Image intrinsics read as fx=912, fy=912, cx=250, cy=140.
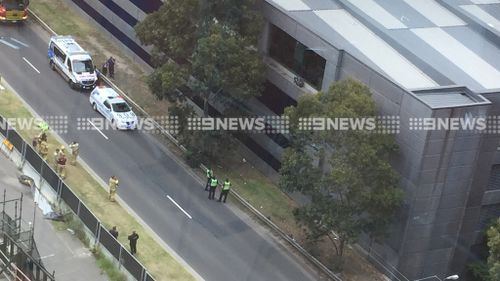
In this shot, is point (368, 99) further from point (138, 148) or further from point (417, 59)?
point (138, 148)

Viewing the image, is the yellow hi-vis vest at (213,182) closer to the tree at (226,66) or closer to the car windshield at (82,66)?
the tree at (226,66)

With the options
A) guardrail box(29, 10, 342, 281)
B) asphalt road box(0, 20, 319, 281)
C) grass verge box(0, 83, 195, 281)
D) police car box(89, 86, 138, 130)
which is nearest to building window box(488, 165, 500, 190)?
guardrail box(29, 10, 342, 281)

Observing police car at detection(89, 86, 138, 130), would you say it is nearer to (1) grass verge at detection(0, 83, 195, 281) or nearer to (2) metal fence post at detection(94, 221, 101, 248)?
(1) grass verge at detection(0, 83, 195, 281)

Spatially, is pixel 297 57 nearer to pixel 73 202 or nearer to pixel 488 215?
pixel 488 215

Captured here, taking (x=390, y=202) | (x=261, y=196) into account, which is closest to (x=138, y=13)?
(x=261, y=196)

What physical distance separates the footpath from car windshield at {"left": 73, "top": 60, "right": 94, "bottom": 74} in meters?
12.2

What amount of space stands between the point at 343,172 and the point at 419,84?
596 cm

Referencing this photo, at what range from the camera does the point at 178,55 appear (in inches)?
1905

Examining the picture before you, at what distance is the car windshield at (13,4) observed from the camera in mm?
60188

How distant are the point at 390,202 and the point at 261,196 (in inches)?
387

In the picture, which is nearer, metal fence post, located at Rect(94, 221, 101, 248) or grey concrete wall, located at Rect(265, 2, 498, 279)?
grey concrete wall, located at Rect(265, 2, 498, 279)

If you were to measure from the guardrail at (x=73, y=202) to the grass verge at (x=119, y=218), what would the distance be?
5.38ft

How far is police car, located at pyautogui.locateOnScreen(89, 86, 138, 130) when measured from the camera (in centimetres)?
5119

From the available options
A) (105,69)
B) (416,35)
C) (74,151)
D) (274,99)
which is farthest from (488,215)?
(105,69)
